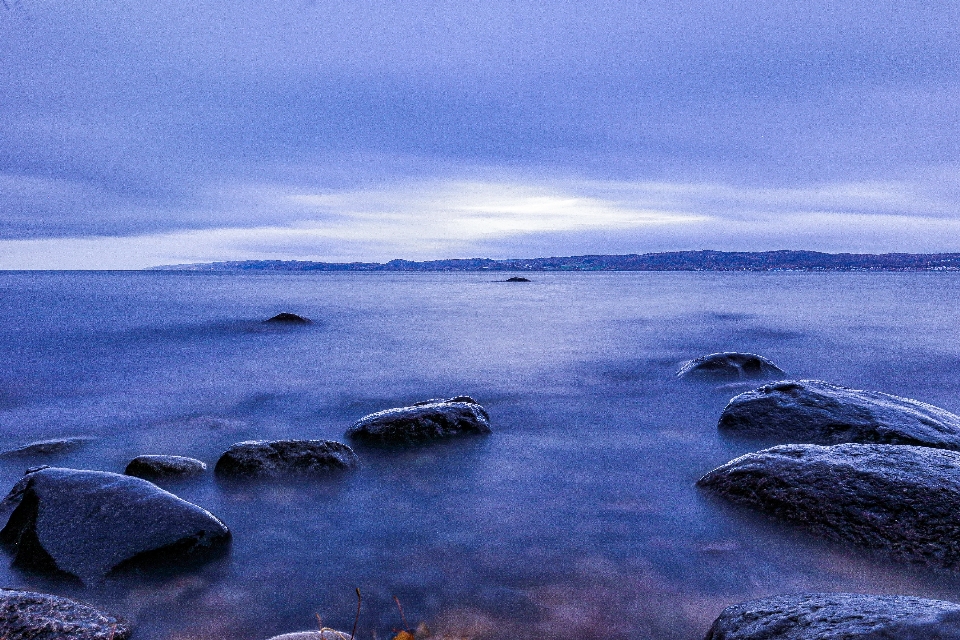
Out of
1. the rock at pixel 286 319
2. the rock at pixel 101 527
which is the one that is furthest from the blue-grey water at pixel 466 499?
the rock at pixel 286 319

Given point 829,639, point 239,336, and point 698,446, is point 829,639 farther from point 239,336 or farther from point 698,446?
point 239,336

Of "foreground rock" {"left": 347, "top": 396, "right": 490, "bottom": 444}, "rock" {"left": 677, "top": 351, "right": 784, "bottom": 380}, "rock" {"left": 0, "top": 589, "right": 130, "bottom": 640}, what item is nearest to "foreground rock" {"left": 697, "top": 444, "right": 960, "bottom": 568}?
"foreground rock" {"left": 347, "top": 396, "right": 490, "bottom": 444}

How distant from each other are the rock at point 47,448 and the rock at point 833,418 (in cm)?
804

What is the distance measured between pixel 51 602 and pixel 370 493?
262cm

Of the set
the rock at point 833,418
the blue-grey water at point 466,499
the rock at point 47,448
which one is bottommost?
the blue-grey water at point 466,499

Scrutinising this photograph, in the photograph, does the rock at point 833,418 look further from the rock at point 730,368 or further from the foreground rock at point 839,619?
the foreground rock at point 839,619

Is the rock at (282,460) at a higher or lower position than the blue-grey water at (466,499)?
higher

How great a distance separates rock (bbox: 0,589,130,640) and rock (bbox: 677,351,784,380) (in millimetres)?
10000

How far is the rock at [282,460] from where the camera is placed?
5723mm

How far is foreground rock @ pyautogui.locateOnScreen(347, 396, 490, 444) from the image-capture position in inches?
267

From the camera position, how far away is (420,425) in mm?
6832

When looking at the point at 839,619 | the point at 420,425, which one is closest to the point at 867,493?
the point at 839,619

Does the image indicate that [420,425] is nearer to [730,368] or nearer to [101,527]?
[101,527]

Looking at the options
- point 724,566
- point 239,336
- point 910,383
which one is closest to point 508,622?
point 724,566
